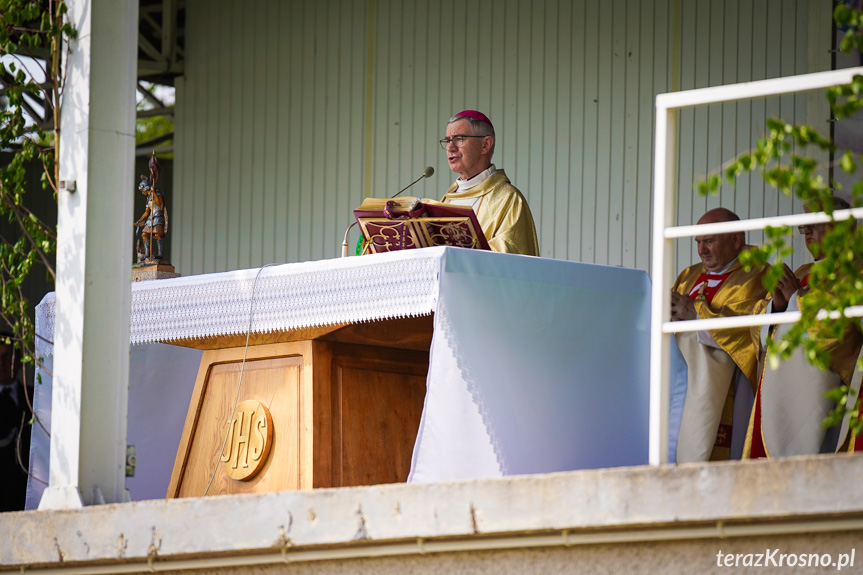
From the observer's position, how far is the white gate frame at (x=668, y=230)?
2848mm

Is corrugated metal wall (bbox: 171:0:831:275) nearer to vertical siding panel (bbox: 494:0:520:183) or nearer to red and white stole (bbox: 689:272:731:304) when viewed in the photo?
vertical siding panel (bbox: 494:0:520:183)

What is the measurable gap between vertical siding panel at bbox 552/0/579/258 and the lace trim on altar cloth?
11.9ft

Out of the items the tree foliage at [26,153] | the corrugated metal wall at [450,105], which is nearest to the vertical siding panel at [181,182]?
the corrugated metal wall at [450,105]

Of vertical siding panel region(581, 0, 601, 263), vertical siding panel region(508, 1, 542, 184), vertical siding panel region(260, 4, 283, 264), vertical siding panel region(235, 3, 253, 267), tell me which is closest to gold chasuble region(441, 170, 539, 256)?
vertical siding panel region(581, 0, 601, 263)

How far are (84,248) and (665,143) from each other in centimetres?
180

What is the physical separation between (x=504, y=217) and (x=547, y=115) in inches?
123

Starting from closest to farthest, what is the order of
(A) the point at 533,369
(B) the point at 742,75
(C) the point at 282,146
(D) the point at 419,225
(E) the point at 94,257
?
(E) the point at 94,257 < (A) the point at 533,369 < (D) the point at 419,225 < (B) the point at 742,75 < (C) the point at 282,146

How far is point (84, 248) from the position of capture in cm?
384

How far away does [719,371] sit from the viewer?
496 centimetres

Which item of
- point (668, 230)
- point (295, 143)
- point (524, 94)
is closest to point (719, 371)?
point (668, 230)

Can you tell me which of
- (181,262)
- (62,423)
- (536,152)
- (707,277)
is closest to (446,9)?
(536,152)

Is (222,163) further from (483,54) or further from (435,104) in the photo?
(483,54)

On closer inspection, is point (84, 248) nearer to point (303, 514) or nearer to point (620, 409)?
point (303, 514)

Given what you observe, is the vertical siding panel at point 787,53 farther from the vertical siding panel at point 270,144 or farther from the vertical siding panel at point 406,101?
the vertical siding panel at point 270,144
